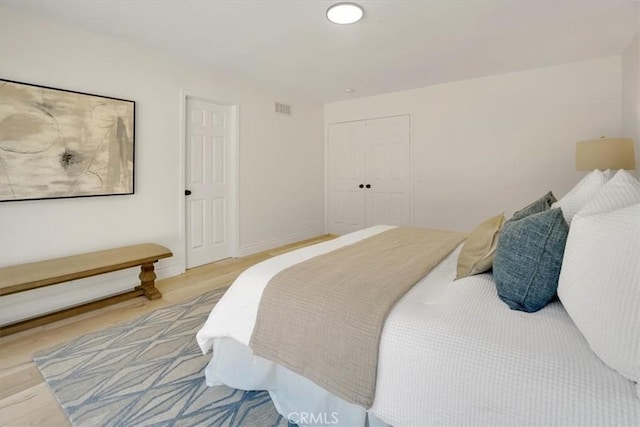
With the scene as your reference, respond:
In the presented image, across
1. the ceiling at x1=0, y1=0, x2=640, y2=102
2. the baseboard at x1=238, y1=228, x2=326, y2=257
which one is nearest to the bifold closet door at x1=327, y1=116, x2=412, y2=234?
the baseboard at x1=238, y1=228, x2=326, y2=257

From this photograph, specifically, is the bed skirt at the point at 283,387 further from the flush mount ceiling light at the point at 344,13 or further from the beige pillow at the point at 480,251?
the flush mount ceiling light at the point at 344,13

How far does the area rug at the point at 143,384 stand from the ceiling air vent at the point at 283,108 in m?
3.36

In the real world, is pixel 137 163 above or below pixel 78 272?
above

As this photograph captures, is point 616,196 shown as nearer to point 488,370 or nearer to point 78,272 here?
point 488,370

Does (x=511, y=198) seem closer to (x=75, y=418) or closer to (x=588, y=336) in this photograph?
(x=588, y=336)

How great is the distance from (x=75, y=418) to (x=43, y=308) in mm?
1577

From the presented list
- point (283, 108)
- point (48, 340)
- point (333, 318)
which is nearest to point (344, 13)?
point (333, 318)

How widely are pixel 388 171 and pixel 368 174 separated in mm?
365

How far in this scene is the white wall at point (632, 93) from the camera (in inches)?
109

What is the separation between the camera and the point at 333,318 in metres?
1.18

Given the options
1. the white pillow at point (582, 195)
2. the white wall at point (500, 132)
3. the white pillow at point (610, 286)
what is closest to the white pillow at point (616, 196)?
the white pillow at point (610, 286)

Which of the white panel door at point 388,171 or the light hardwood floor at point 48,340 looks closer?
the light hardwood floor at point 48,340

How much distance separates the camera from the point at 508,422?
0.82m

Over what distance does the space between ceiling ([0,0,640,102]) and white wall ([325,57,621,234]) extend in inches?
9.4
